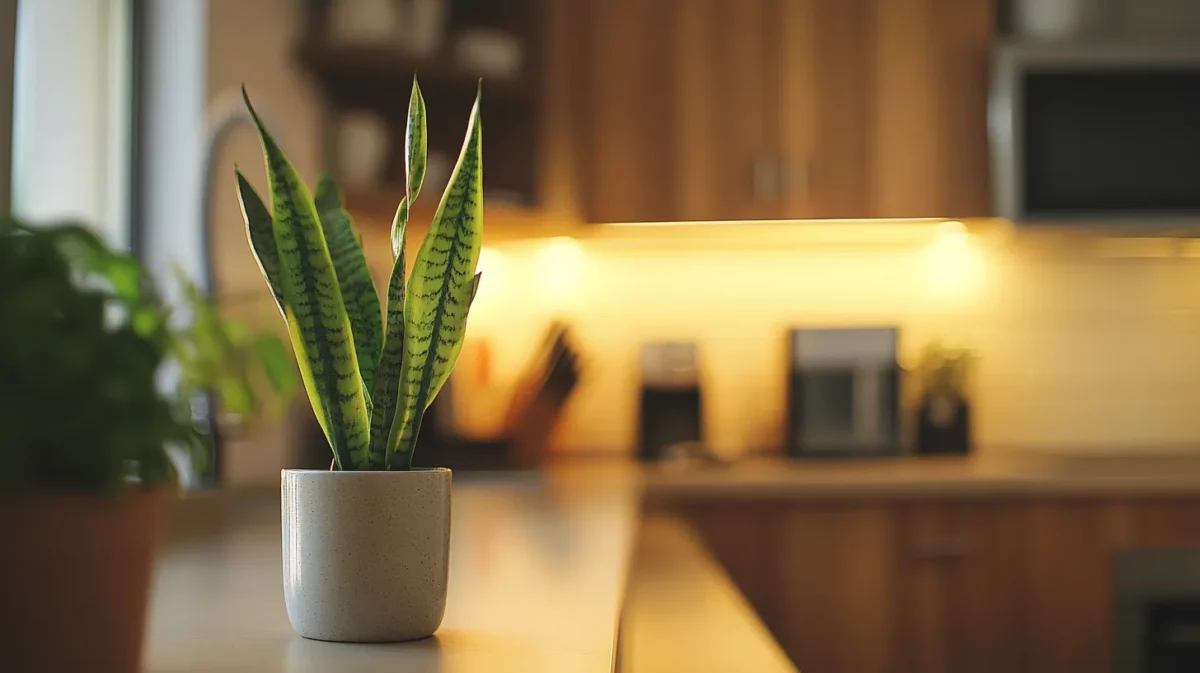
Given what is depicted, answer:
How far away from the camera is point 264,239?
2.79ft

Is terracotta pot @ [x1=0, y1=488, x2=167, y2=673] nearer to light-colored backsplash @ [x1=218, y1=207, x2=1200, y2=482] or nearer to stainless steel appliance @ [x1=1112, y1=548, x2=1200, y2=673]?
stainless steel appliance @ [x1=1112, y1=548, x2=1200, y2=673]

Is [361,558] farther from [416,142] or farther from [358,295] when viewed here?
[416,142]

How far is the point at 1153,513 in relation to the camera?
8.33 ft

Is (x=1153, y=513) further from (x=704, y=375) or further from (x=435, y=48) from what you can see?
(x=435, y=48)

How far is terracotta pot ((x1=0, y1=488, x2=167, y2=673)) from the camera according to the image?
0.55 metres

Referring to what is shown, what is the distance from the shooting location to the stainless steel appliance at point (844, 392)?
2984 millimetres

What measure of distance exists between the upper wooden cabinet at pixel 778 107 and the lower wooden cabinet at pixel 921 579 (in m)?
0.76

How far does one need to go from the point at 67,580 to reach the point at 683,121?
2.50m

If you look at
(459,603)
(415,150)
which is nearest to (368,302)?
(415,150)

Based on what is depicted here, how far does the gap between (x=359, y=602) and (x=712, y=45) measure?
2.32 metres

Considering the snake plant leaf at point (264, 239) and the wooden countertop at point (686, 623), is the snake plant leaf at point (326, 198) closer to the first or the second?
the snake plant leaf at point (264, 239)

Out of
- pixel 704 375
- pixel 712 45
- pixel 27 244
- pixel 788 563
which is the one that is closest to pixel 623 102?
pixel 712 45

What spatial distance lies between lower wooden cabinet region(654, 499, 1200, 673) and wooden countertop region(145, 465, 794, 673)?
1.28 ft

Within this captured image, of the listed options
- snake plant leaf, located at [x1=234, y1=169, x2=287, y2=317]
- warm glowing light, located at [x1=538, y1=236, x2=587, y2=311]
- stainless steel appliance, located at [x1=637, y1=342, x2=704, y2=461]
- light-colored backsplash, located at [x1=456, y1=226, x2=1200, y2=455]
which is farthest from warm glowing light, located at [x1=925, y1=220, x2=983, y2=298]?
snake plant leaf, located at [x1=234, y1=169, x2=287, y2=317]
